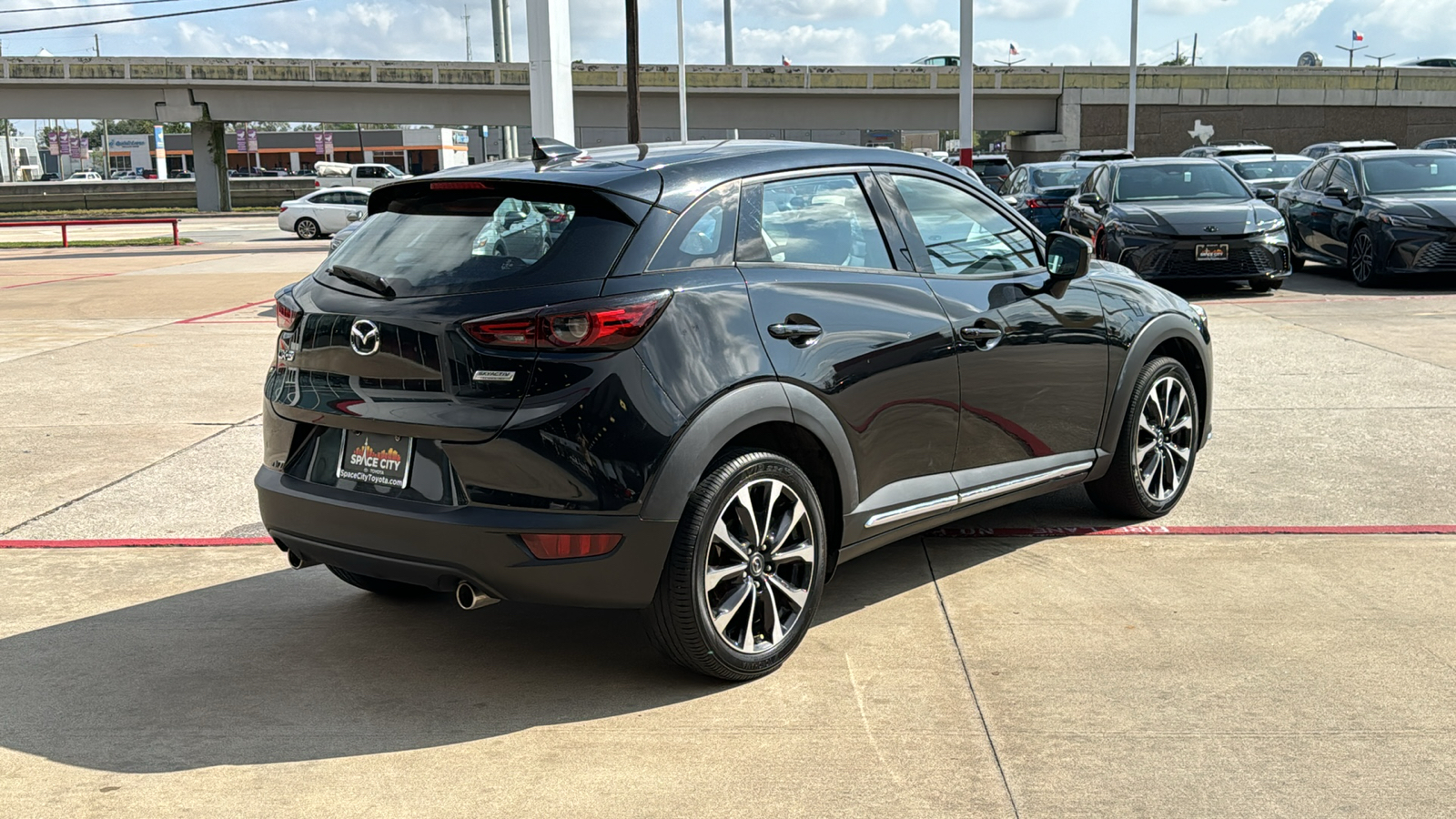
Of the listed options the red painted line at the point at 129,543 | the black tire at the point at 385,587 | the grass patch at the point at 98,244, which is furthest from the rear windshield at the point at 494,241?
the grass patch at the point at 98,244

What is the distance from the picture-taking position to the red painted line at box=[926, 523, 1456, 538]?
569cm

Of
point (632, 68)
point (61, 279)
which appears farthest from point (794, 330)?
point (632, 68)

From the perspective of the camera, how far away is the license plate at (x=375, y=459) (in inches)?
154

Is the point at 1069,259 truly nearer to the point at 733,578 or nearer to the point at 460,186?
the point at 733,578

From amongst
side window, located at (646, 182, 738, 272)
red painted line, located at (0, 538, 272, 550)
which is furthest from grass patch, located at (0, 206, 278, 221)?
side window, located at (646, 182, 738, 272)

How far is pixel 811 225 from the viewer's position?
4.49m

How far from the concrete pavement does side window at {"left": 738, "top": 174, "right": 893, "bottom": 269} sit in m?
1.28

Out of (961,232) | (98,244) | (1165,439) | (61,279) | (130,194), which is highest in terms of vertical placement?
(961,232)

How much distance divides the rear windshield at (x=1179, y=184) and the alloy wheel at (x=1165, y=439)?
10.7m

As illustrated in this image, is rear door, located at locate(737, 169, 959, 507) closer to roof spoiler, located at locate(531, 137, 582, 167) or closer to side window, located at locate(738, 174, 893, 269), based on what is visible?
side window, located at locate(738, 174, 893, 269)

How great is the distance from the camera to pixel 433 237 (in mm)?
4176

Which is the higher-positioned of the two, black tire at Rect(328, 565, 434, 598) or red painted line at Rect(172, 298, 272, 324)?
black tire at Rect(328, 565, 434, 598)

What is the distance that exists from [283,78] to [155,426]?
58830 millimetres

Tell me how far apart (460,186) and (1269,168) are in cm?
2341
